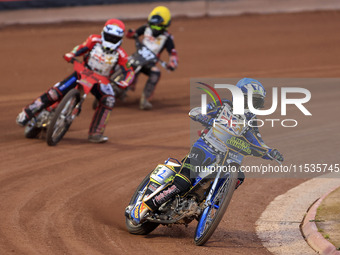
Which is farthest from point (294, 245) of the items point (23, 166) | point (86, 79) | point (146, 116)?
point (146, 116)

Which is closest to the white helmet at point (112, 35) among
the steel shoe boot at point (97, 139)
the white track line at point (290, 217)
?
the steel shoe boot at point (97, 139)

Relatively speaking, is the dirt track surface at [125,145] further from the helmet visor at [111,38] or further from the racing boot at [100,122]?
the helmet visor at [111,38]

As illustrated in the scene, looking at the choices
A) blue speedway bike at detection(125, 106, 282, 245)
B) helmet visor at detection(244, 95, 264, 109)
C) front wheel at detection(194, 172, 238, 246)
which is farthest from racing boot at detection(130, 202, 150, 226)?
helmet visor at detection(244, 95, 264, 109)

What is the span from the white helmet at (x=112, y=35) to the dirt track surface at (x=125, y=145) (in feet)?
5.89

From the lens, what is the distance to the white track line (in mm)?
9437

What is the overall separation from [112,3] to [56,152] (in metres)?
14.6

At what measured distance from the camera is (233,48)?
25.8 meters

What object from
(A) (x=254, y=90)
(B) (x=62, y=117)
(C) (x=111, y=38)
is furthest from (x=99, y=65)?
(A) (x=254, y=90)

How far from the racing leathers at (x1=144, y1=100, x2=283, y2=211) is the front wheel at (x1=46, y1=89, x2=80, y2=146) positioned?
15.7ft

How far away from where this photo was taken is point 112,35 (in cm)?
1409

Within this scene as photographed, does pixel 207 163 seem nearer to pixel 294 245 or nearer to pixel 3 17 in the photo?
pixel 294 245

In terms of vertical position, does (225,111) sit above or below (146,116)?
above

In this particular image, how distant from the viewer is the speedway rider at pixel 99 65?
14062mm

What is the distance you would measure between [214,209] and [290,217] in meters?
1.89
